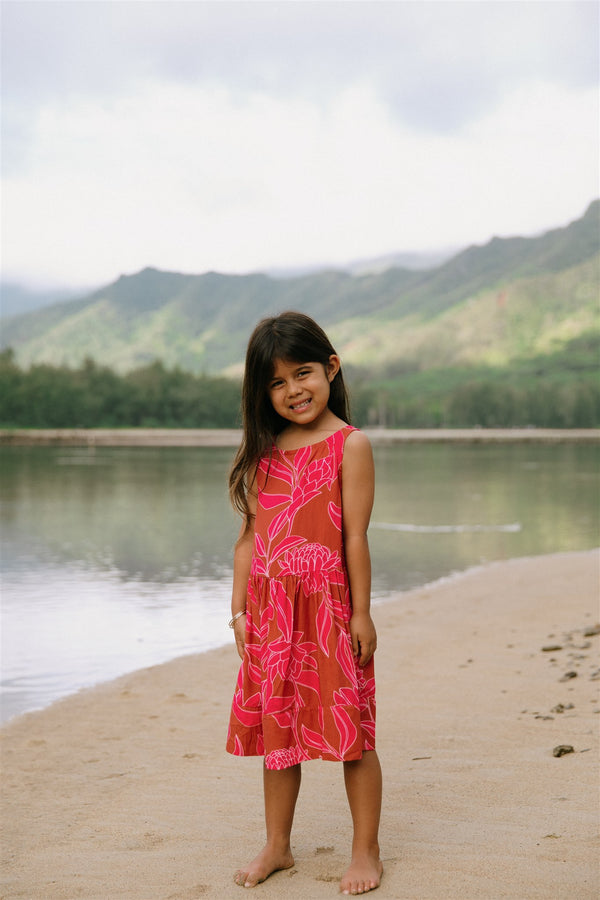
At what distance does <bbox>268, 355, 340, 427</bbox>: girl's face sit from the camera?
317cm

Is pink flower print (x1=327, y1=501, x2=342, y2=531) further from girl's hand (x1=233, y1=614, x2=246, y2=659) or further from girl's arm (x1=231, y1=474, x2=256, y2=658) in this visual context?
girl's hand (x1=233, y1=614, x2=246, y2=659)

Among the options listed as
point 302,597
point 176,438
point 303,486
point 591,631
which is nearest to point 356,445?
point 303,486

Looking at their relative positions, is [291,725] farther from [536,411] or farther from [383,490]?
[536,411]

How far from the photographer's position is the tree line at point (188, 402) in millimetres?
113938

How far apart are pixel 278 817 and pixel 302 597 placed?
764mm

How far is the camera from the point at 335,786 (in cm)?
427

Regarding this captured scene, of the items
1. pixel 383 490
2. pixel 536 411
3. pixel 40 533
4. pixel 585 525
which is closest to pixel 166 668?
pixel 40 533

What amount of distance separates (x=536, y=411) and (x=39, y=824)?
476 feet

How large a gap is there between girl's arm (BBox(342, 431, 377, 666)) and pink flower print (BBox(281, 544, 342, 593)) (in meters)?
0.07

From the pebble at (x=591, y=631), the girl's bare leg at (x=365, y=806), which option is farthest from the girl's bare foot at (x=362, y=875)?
the pebble at (x=591, y=631)

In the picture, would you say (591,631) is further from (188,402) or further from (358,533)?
(188,402)

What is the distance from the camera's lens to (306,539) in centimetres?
307

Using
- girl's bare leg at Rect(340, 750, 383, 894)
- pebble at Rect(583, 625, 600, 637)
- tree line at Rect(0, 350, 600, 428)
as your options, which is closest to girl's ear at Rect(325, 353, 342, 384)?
girl's bare leg at Rect(340, 750, 383, 894)

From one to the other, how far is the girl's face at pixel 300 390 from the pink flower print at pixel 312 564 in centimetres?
45
